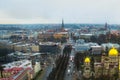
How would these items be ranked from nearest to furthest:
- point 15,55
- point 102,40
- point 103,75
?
point 103,75 < point 15,55 < point 102,40

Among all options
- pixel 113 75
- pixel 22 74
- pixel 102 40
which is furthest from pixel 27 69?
pixel 102 40

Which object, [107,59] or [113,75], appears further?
[107,59]

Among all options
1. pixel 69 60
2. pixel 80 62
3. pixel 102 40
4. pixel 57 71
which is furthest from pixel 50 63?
pixel 102 40

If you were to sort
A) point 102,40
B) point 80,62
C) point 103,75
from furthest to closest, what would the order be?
point 102,40 → point 80,62 → point 103,75

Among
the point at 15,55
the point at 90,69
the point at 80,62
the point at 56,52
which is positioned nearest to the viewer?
the point at 90,69

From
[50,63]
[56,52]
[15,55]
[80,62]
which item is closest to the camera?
[80,62]

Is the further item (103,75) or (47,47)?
(47,47)

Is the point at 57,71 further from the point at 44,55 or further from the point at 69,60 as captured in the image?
the point at 44,55

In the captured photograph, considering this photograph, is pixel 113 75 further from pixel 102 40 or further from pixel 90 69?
pixel 102 40

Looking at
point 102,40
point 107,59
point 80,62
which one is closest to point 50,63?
point 80,62
